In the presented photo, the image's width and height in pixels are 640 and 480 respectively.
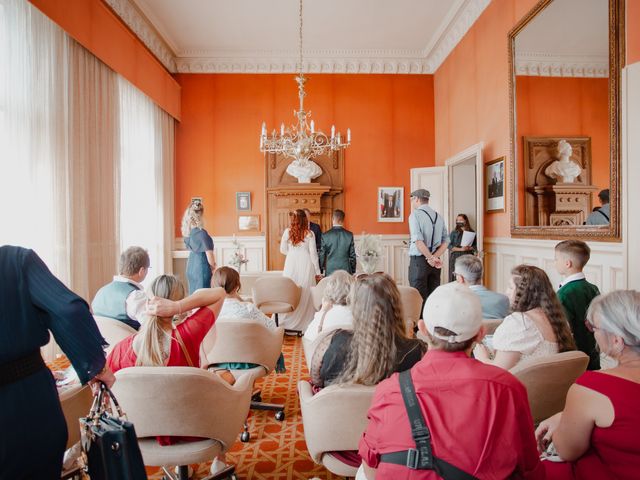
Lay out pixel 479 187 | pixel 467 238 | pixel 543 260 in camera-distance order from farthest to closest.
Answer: pixel 467 238
pixel 479 187
pixel 543 260

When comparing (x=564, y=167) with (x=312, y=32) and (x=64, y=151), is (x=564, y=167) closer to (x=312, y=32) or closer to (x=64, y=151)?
(x=312, y=32)

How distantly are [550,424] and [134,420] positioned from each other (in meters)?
1.79

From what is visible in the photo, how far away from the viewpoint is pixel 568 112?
4.51 metres

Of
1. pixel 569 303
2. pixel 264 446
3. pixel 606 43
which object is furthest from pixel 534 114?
pixel 264 446

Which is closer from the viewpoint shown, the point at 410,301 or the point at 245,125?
the point at 410,301

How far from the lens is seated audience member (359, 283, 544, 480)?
3.92 feet

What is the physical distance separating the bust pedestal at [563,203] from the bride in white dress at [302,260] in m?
2.98

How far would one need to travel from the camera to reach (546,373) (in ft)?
6.32

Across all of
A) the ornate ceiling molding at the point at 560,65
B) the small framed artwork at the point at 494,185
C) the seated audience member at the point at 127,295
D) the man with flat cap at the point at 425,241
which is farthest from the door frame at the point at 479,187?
the seated audience member at the point at 127,295

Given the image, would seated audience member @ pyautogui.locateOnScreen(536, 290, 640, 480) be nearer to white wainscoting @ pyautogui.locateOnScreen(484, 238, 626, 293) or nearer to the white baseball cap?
the white baseball cap

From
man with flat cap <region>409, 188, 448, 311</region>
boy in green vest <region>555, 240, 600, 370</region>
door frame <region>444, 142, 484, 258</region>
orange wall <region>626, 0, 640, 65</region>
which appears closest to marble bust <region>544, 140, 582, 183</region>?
orange wall <region>626, 0, 640, 65</region>

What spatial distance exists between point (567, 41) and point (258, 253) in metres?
6.64

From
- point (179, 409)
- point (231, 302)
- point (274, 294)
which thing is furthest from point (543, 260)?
point (179, 409)

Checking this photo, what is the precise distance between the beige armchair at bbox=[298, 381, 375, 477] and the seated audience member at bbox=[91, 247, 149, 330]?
1657 millimetres
